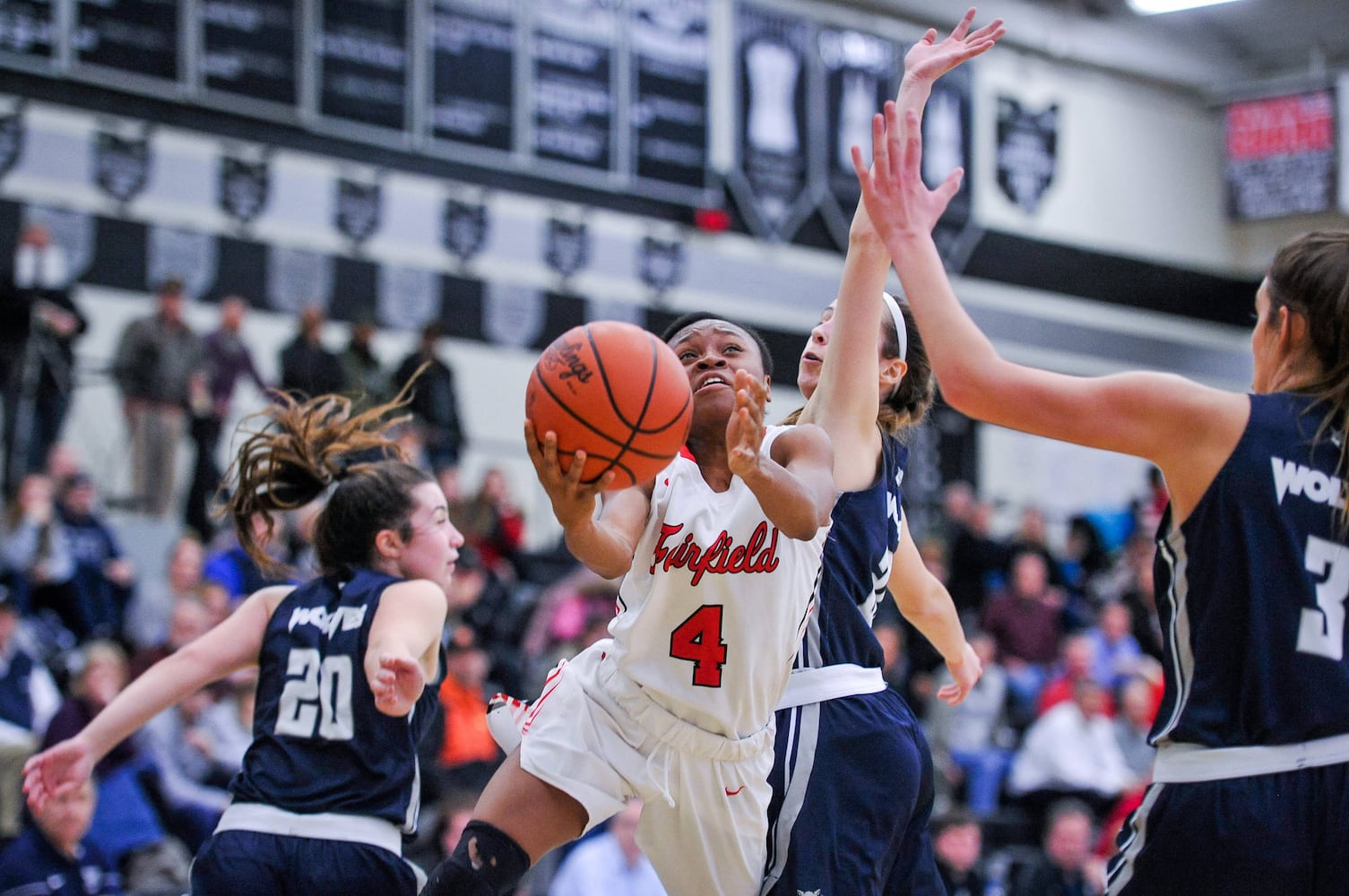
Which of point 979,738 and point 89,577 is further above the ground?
point 89,577

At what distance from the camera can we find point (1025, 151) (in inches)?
765

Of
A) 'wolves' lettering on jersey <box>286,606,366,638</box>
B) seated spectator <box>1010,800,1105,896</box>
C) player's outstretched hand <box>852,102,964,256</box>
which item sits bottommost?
seated spectator <box>1010,800,1105,896</box>

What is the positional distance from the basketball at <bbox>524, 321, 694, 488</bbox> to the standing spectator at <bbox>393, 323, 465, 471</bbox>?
32.2 feet

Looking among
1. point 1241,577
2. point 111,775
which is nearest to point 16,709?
point 111,775

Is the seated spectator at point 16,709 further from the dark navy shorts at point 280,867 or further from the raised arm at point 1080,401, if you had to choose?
the raised arm at point 1080,401

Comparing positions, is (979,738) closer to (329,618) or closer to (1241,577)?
(329,618)

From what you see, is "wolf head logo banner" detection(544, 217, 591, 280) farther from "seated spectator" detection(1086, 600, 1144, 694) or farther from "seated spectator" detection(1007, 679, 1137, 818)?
"seated spectator" detection(1007, 679, 1137, 818)

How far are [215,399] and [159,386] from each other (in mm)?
565

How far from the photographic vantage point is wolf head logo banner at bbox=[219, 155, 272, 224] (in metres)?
13.9

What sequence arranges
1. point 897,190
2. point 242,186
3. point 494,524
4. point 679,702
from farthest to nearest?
point 242,186, point 494,524, point 679,702, point 897,190

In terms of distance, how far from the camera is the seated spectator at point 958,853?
29.9 feet

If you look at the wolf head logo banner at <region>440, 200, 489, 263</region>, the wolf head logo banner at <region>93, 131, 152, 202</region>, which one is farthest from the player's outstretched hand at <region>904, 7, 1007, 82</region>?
the wolf head logo banner at <region>440, 200, 489, 263</region>

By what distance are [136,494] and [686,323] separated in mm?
9216

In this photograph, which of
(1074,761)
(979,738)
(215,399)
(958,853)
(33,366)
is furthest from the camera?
(215,399)
